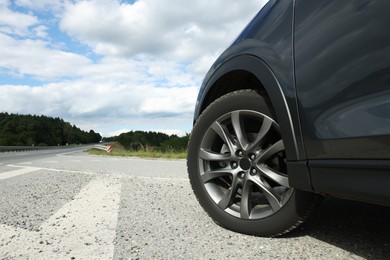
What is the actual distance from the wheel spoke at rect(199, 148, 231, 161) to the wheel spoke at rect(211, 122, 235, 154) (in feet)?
0.21

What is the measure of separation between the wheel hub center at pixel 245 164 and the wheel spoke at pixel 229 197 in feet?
0.33

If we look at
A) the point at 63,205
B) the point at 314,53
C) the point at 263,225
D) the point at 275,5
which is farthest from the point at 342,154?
the point at 63,205

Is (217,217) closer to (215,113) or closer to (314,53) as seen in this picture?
(215,113)

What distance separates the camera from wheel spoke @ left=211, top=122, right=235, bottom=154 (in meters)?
2.34

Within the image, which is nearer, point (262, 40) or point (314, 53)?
point (314, 53)

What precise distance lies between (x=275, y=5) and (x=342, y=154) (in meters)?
1.01

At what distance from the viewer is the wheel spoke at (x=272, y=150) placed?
2.07 m

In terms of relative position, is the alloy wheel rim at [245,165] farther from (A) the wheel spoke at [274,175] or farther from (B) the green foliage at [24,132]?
(B) the green foliage at [24,132]

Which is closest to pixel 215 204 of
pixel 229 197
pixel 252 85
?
pixel 229 197

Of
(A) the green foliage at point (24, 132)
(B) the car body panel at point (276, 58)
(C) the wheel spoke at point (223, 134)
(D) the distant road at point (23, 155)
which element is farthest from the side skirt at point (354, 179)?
(A) the green foliage at point (24, 132)

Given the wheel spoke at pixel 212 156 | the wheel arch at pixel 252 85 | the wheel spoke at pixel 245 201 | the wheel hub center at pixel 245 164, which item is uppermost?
the wheel arch at pixel 252 85

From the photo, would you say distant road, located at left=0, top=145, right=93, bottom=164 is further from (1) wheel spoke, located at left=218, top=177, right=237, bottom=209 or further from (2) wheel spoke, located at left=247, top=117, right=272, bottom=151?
(2) wheel spoke, located at left=247, top=117, right=272, bottom=151

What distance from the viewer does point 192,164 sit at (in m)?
2.59

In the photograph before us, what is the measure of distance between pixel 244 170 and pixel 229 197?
0.21m
